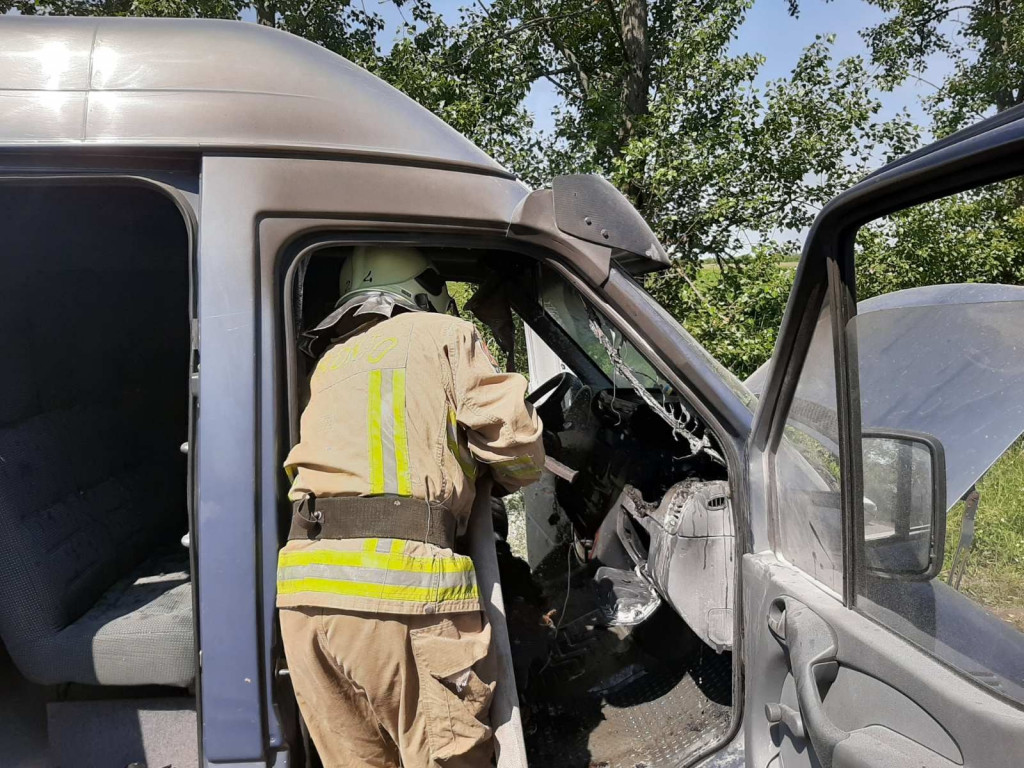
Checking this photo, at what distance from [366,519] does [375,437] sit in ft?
0.61

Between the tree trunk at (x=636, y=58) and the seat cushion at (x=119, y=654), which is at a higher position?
the tree trunk at (x=636, y=58)

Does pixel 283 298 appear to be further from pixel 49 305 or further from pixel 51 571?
pixel 49 305

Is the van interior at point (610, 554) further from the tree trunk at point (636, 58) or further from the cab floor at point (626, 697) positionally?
the tree trunk at point (636, 58)

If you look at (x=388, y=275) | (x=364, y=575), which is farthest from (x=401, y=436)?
(x=388, y=275)

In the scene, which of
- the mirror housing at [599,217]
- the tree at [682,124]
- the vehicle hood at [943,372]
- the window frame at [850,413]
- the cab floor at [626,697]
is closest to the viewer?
the vehicle hood at [943,372]

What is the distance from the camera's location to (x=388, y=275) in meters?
1.96

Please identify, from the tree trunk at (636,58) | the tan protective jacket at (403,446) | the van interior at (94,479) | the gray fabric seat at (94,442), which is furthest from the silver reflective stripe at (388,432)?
the tree trunk at (636,58)

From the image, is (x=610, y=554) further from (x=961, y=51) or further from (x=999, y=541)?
(x=961, y=51)

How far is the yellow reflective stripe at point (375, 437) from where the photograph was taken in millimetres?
1604

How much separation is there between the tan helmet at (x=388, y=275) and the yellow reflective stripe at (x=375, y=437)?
1.03 ft

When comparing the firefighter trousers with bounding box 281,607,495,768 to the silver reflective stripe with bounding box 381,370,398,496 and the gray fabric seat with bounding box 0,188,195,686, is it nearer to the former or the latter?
the silver reflective stripe with bounding box 381,370,398,496

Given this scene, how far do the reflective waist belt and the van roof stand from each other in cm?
83

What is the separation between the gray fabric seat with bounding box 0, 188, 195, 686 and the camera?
1946mm

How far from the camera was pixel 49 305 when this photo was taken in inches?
99.7
